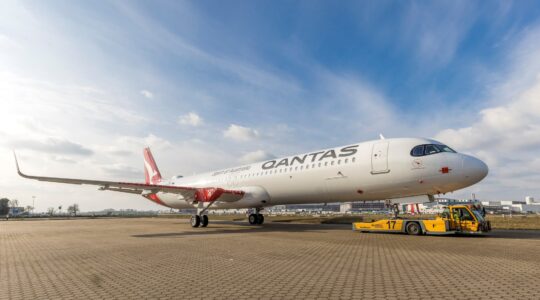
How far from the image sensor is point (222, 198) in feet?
79.0

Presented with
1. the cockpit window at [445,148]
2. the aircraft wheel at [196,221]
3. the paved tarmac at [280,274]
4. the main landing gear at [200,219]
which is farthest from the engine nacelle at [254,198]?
the paved tarmac at [280,274]

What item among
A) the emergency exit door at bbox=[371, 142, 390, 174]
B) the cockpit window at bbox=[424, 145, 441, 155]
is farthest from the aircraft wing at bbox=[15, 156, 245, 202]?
the cockpit window at bbox=[424, 145, 441, 155]

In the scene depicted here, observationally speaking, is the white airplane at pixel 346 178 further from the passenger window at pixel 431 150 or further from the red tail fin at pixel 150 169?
the red tail fin at pixel 150 169

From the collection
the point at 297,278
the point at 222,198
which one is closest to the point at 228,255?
the point at 297,278

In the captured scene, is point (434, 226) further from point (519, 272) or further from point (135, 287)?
point (135, 287)

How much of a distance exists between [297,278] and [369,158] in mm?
12216

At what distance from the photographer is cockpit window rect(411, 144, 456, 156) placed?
1594cm

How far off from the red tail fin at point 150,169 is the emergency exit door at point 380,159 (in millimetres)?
28308

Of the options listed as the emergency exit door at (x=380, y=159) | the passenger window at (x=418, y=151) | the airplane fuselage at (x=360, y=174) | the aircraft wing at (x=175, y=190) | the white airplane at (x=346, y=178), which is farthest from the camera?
the aircraft wing at (x=175, y=190)

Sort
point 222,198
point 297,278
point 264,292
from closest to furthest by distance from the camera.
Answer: point 264,292 < point 297,278 < point 222,198

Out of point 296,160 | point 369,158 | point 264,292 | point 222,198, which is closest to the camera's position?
point 264,292

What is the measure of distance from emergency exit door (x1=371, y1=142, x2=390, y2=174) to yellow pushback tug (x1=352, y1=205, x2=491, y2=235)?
2.76m

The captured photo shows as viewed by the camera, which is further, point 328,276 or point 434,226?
point 434,226

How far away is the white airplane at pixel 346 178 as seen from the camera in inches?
610
